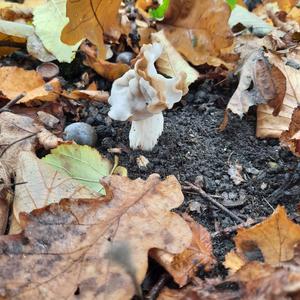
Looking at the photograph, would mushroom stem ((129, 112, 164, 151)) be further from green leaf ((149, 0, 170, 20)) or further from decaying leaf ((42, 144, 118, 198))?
green leaf ((149, 0, 170, 20))

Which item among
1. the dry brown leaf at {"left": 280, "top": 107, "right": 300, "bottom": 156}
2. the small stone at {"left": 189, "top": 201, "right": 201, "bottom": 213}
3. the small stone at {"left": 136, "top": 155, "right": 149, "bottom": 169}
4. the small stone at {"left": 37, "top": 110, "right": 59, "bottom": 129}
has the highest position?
the dry brown leaf at {"left": 280, "top": 107, "right": 300, "bottom": 156}

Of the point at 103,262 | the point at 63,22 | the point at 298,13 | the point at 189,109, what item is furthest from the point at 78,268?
the point at 298,13

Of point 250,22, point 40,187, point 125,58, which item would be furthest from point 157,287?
point 250,22

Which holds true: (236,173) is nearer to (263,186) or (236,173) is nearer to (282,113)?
(263,186)

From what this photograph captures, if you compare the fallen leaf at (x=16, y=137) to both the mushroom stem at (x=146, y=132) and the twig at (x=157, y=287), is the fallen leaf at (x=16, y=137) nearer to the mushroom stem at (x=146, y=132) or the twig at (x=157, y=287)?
the mushroom stem at (x=146, y=132)

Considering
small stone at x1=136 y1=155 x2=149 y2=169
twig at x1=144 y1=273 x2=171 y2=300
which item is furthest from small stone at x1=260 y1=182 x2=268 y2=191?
twig at x1=144 y1=273 x2=171 y2=300

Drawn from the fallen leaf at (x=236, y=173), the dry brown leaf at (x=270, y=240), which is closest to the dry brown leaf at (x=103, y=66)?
the fallen leaf at (x=236, y=173)
